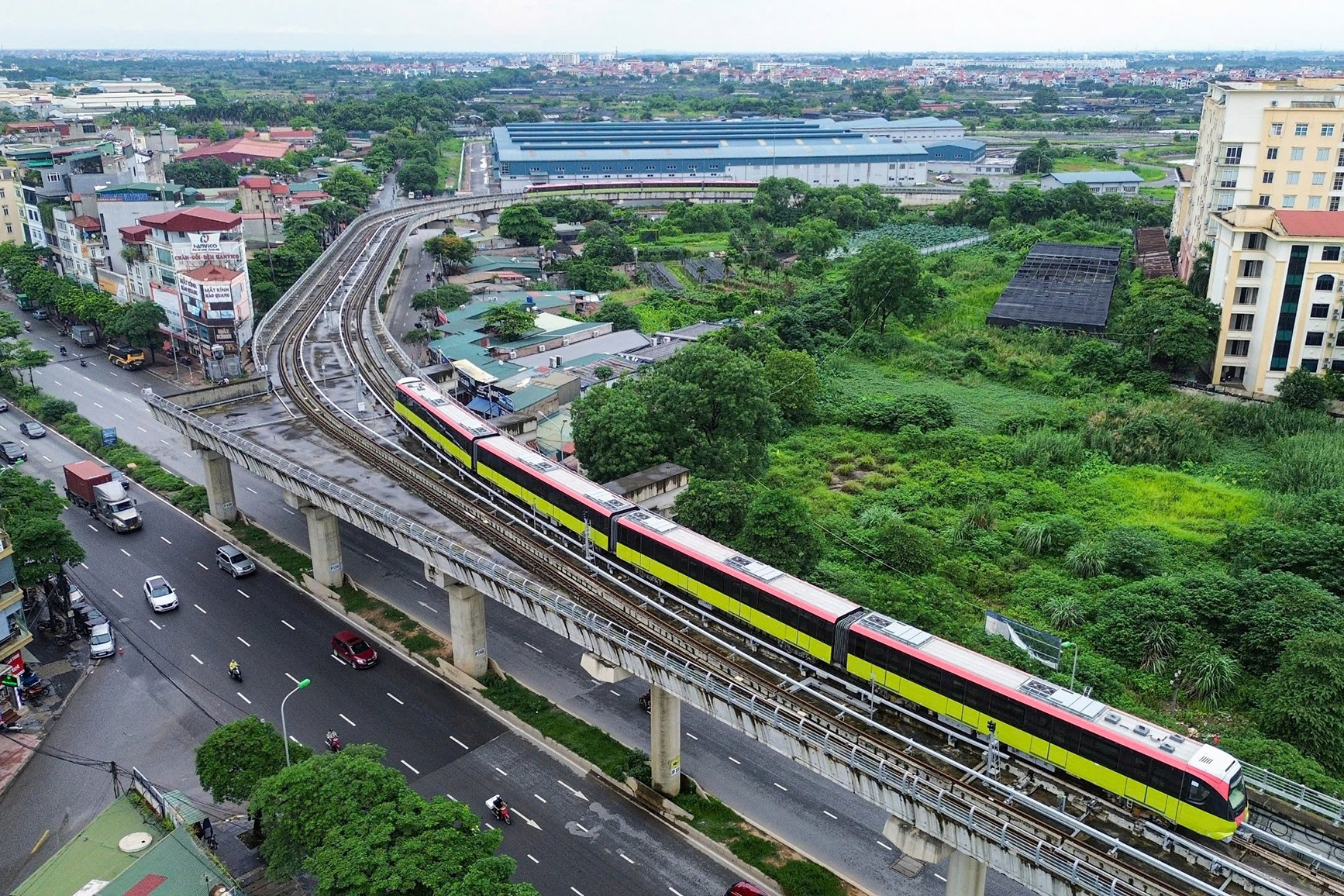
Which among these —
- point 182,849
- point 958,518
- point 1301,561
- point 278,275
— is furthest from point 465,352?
point 1301,561

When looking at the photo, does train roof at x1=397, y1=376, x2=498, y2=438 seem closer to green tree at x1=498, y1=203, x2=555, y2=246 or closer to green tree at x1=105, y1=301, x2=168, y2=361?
green tree at x1=105, y1=301, x2=168, y2=361

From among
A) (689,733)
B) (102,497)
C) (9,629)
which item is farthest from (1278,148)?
(9,629)

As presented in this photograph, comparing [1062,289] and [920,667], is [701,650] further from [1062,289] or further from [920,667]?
[1062,289]

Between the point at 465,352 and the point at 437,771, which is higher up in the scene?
the point at 465,352

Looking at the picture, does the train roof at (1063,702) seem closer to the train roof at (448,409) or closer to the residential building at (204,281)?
the train roof at (448,409)

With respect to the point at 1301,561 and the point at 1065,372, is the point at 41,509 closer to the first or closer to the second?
the point at 1301,561

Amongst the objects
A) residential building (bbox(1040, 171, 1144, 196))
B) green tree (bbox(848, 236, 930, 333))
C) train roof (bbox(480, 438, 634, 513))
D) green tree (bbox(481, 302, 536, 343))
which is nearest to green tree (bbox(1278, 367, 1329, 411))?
green tree (bbox(848, 236, 930, 333))
